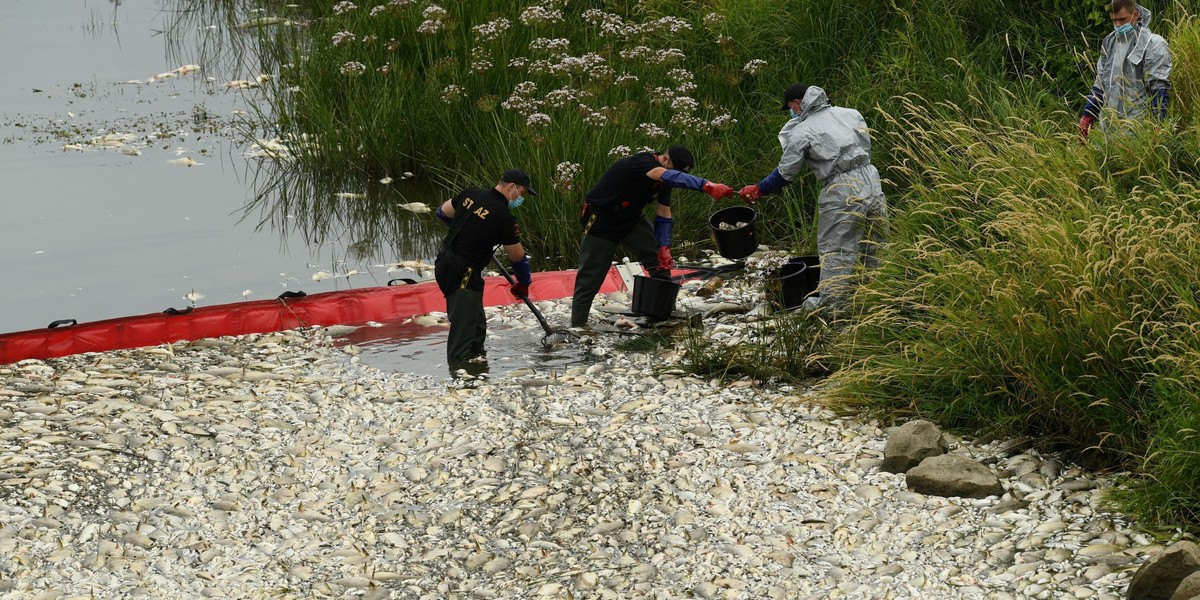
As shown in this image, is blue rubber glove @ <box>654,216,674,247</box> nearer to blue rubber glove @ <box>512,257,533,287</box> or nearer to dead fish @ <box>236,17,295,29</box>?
blue rubber glove @ <box>512,257,533,287</box>

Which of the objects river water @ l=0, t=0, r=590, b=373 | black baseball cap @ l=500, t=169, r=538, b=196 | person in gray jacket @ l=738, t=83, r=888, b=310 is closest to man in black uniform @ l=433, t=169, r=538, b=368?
black baseball cap @ l=500, t=169, r=538, b=196

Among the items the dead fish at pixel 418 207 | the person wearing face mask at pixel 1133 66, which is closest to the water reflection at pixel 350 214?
the dead fish at pixel 418 207

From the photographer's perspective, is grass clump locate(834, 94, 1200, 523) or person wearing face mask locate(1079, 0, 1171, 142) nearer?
grass clump locate(834, 94, 1200, 523)

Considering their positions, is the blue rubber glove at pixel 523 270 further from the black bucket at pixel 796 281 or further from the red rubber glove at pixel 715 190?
the black bucket at pixel 796 281

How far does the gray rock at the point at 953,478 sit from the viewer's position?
622 cm

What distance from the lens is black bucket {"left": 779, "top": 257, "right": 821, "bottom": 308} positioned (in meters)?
8.89

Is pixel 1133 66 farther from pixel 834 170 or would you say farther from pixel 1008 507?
pixel 1008 507

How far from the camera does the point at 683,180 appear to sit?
9.02 metres

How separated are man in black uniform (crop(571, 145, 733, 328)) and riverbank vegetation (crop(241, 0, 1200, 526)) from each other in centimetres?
116

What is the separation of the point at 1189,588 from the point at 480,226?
508 centimetres

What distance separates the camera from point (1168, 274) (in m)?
6.16

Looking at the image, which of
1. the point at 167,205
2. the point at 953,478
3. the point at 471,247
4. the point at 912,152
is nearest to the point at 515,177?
the point at 471,247

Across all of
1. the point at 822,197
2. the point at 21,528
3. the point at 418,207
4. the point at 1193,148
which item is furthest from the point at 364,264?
the point at 1193,148

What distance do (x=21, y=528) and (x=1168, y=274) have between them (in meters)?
5.55
